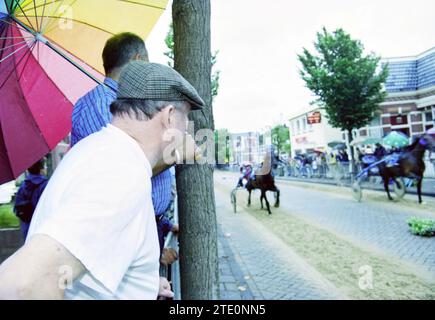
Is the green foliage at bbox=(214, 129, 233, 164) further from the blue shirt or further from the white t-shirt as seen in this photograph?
the white t-shirt

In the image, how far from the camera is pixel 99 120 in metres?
1.56

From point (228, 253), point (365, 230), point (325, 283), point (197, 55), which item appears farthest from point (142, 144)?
point (365, 230)

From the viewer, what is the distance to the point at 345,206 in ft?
37.2

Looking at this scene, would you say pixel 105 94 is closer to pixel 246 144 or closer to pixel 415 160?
pixel 246 144

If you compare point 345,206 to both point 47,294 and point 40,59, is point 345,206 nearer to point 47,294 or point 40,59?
point 40,59

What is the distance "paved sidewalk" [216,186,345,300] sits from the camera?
4191 mm

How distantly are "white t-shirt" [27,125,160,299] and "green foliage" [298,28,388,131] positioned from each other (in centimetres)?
1965

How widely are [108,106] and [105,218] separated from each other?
937mm

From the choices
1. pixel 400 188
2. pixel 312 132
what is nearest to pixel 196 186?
pixel 400 188

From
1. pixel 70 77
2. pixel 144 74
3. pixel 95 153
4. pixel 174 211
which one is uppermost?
pixel 70 77

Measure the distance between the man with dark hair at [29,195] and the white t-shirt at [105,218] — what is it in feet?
11.1

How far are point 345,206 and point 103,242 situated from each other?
11.6 m

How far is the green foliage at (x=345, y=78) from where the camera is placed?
18969mm

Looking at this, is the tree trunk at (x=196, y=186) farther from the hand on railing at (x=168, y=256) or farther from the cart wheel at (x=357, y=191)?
the cart wheel at (x=357, y=191)
